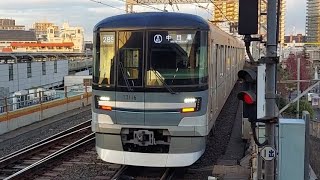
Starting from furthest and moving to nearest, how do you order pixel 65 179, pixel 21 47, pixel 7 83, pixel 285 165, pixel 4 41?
pixel 4 41 < pixel 21 47 < pixel 7 83 < pixel 65 179 < pixel 285 165

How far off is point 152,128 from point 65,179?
1903 millimetres

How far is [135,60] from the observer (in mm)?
7820

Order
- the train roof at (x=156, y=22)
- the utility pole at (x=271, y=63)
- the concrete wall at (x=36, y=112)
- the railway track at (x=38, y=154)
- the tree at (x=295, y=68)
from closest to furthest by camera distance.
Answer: the utility pole at (x=271, y=63)
the train roof at (x=156, y=22)
the railway track at (x=38, y=154)
the concrete wall at (x=36, y=112)
the tree at (x=295, y=68)

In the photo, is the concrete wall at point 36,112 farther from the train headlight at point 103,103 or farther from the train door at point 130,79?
the train door at point 130,79

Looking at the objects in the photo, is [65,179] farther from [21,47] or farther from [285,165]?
[21,47]

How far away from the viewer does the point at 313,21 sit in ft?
223

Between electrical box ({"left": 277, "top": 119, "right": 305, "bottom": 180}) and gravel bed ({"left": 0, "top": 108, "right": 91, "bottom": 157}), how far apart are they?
22.5ft

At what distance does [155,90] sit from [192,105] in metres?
0.68

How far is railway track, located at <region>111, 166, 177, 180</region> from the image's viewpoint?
7.95m

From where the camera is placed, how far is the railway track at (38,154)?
27.9ft

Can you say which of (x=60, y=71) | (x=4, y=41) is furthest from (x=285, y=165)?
(x=4, y=41)

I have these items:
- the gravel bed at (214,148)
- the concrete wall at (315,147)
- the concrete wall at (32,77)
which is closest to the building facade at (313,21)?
the concrete wall at (32,77)

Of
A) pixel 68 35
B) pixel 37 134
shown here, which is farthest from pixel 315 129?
pixel 68 35

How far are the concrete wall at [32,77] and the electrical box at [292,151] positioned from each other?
2531 cm
